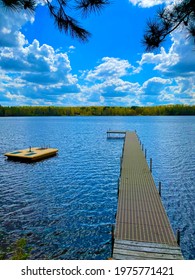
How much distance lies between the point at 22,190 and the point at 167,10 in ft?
51.4

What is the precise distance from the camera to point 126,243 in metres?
8.46

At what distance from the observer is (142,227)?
32.4 feet

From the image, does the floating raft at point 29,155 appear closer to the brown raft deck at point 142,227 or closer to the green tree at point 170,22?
the brown raft deck at point 142,227

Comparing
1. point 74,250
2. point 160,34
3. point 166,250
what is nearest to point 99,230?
point 74,250

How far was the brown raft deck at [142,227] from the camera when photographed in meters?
7.96

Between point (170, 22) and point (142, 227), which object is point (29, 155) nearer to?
point (142, 227)

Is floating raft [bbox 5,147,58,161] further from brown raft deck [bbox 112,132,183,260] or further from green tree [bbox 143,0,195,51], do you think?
green tree [bbox 143,0,195,51]

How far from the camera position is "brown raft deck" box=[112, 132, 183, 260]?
313 inches

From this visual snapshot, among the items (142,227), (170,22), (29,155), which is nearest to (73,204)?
(142,227)

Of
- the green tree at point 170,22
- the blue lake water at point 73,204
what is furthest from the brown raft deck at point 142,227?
the green tree at point 170,22
